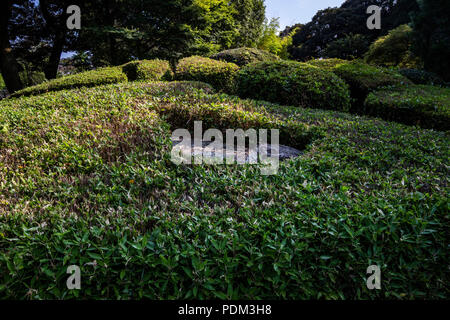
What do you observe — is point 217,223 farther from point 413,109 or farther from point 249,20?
point 249,20

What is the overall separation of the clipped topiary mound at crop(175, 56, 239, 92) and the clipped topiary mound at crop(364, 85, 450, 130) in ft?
13.0

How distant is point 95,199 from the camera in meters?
2.46

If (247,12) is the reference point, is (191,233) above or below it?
below

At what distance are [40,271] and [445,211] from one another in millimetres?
3258

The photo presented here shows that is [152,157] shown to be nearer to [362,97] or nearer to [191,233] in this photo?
[191,233]

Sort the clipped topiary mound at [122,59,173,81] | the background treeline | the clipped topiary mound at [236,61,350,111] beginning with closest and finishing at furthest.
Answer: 1. the clipped topiary mound at [236,61,350,111]
2. the clipped topiary mound at [122,59,173,81]
3. the background treeline

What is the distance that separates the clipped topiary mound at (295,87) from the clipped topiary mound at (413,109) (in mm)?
737

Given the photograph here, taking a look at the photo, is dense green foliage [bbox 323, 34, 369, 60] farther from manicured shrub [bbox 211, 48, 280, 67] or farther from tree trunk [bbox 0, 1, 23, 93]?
tree trunk [bbox 0, 1, 23, 93]

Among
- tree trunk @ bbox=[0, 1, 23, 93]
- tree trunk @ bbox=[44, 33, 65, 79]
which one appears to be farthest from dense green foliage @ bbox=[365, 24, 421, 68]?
tree trunk @ bbox=[0, 1, 23, 93]

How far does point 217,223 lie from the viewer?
2057 mm

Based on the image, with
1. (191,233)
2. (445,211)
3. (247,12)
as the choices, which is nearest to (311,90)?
(445,211)

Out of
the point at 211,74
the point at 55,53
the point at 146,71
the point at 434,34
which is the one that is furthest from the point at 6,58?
the point at 434,34

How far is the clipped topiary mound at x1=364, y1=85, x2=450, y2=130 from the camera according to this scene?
17.1ft

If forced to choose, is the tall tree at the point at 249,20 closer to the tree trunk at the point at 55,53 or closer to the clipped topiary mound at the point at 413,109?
the tree trunk at the point at 55,53
